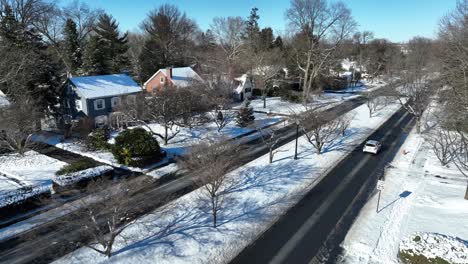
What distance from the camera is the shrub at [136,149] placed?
24250 millimetres

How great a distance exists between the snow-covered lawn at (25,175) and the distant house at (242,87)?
33.6 meters

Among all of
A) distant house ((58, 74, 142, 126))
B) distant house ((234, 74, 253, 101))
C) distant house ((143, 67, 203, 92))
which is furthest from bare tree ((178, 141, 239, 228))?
distant house ((234, 74, 253, 101))

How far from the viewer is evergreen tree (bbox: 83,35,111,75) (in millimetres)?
46194

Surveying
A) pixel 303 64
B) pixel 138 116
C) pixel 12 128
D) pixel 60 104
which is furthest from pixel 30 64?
pixel 303 64

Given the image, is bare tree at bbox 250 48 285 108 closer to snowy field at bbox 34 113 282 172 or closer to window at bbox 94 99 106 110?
snowy field at bbox 34 113 282 172

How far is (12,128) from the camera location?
25.5 meters

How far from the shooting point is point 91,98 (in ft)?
114

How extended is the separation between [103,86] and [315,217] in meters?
30.5

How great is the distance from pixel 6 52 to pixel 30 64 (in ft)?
7.17

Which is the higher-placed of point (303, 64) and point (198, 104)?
point (303, 64)

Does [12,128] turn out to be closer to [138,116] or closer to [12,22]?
[138,116]

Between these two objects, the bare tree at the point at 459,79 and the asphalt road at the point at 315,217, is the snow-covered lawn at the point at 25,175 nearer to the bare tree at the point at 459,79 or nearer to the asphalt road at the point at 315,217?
the asphalt road at the point at 315,217

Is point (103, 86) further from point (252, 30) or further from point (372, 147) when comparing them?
→ point (252, 30)

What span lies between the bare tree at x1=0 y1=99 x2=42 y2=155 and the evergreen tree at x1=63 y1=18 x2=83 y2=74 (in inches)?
957
